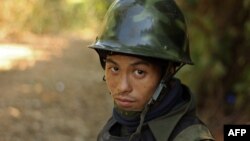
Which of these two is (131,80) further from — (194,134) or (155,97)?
(194,134)

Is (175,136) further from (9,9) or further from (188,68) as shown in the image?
(9,9)

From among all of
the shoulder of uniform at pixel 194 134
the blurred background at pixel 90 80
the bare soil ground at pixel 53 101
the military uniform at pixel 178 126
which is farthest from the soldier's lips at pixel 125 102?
the bare soil ground at pixel 53 101

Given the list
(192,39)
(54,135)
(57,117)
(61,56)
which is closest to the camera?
(192,39)

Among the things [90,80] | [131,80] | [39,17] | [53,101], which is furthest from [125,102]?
[39,17]

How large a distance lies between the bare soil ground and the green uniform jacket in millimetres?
A: 4149

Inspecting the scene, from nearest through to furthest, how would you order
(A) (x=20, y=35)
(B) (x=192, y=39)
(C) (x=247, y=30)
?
(C) (x=247, y=30) → (B) (x=192, y=39) → (A) (x=20, y=35)

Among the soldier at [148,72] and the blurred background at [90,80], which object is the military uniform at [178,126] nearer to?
the soldier at [148,72]

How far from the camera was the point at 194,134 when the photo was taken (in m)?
2.07

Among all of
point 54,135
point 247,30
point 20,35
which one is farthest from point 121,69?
point 20,35

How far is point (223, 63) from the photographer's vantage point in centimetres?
535

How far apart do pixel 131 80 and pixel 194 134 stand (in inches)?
12.6

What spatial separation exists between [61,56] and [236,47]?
7.38 metres

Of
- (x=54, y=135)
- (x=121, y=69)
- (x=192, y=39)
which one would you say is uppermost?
(x=192, y=39)

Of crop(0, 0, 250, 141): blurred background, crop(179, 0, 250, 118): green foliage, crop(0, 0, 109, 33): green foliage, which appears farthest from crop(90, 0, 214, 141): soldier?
crop(0, 0, 109, 33): green foliage
